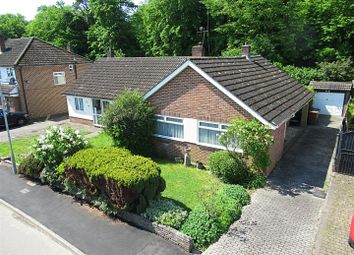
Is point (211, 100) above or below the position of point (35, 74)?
below

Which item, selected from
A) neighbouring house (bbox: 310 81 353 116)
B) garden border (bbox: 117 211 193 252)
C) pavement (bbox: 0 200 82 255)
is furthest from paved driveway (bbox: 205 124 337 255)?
neighbouring house (bbox: 310 81 353 116)

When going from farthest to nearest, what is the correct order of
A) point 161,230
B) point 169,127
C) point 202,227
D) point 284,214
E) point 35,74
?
point 35,74 → point 169,127 → point 284,214 → point 161,230 → point 202,227

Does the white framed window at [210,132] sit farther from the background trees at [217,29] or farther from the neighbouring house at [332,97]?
the background trees at [217,29]

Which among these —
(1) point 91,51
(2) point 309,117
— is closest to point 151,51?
(1) point 91,51

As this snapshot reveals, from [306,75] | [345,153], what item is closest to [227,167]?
[345,153]

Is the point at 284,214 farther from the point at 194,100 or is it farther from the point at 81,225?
the point at 81,225

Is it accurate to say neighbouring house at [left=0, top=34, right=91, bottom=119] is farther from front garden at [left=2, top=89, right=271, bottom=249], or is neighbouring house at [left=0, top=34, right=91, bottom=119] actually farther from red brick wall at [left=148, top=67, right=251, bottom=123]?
red brick wall at [left=148, top=67, right=251, bottom=123]

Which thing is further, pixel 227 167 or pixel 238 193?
pixel 227 167

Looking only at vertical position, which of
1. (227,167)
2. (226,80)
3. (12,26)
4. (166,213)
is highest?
(12,26)
